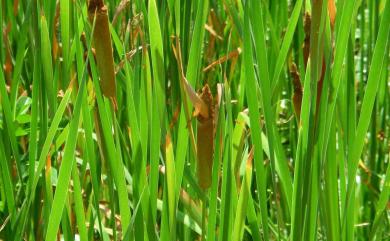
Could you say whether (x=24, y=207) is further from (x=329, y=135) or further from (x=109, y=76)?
(x=329, y=135)

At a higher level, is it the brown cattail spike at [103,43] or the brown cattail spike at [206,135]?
the brown cattail spike at [103,43]

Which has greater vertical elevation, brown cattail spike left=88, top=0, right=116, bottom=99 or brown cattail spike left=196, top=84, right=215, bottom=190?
brown cattail spike left=88, top=0, right=116, bottom=99

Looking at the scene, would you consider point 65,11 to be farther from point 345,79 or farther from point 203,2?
point 345,79

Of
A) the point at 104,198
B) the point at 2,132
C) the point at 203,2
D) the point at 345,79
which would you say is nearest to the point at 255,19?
the point at 203,2

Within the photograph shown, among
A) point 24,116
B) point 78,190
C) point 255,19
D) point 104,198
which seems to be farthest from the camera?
point 104,198

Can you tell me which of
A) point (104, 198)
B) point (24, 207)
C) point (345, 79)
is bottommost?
point (104, 198)

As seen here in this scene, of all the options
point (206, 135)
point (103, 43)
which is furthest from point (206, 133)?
point (103, 43)

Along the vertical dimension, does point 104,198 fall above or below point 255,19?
below

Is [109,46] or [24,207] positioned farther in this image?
[24,207]

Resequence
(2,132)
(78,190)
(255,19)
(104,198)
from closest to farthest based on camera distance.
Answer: (255,19) < (78,190) < (2,132) < (104,198)

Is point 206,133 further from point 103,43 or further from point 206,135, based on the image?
point 103,43
